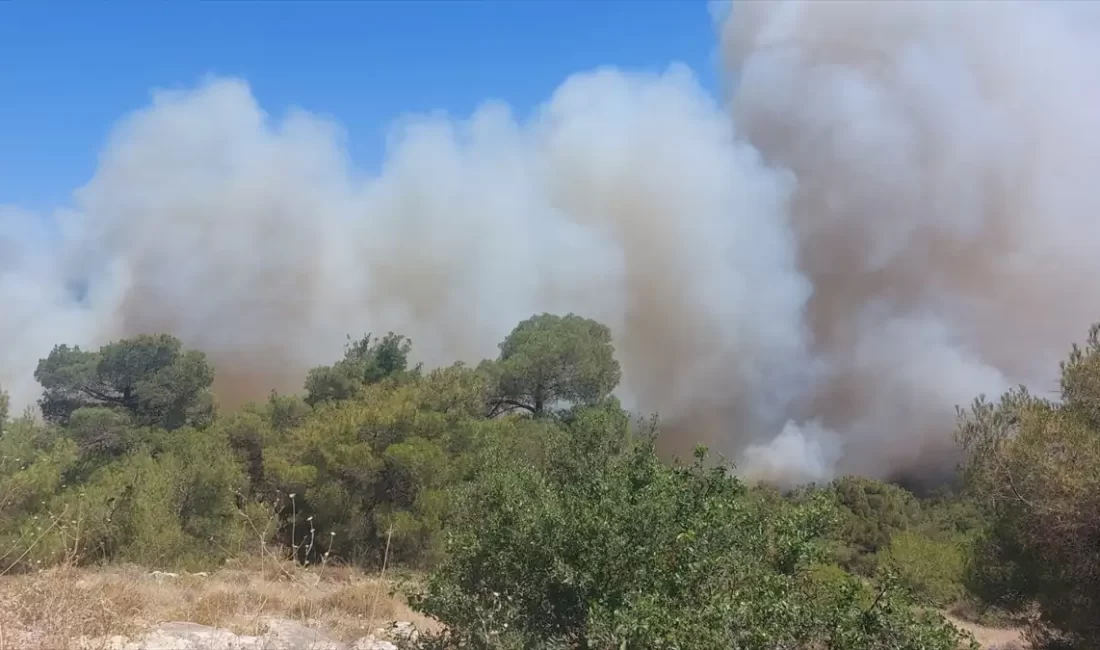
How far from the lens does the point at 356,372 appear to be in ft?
64.2

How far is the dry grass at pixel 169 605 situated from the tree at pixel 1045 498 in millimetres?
5194

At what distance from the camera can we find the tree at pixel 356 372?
19.3 metres

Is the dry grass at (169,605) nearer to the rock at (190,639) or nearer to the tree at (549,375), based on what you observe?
the rock at (190,639)

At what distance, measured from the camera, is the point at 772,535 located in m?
3.84

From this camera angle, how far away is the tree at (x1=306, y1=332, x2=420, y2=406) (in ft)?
63.5

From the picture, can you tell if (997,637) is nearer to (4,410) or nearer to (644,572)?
(644,572)

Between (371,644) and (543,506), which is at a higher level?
(543,506)

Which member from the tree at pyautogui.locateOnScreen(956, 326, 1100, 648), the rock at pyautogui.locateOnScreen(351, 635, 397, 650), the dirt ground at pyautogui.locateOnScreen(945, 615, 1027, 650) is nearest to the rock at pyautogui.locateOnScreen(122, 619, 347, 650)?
the rock at pyautogui.locateOnScreen(351, 635, 397, 650)

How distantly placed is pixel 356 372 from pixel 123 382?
5.35 m

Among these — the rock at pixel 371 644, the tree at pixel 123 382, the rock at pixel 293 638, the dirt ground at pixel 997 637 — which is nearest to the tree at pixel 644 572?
the rock at pixel 293 638

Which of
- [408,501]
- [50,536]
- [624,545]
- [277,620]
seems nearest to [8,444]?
[50,536]

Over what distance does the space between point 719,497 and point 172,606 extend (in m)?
4.45

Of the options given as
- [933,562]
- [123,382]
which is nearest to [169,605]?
[933,562]

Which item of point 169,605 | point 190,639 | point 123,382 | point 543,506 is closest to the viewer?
point 543,506
